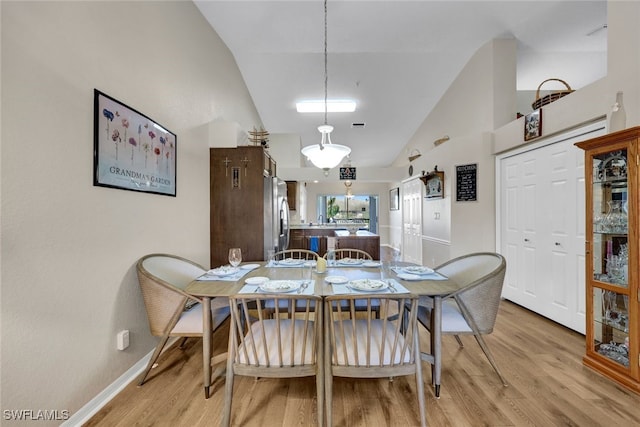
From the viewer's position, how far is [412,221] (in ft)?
21.9

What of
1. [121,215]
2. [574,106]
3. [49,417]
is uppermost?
[574,106]

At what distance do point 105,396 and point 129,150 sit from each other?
5.32 feet

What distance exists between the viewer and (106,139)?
1.74 meters

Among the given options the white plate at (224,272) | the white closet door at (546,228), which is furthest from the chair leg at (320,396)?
the white closet door at (546,228)

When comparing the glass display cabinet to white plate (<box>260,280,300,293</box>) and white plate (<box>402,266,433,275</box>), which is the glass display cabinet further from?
white plate (<box>260,280,300,293</box>)

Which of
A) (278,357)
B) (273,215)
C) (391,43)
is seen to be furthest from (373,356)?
(391,43)

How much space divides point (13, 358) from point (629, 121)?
13.2 feet

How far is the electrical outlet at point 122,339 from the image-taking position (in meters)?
1.84

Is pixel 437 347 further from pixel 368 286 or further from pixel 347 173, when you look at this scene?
pixel 347 173

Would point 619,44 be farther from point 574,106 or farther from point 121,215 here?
point 121,215

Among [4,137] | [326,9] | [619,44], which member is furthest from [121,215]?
[619,44]

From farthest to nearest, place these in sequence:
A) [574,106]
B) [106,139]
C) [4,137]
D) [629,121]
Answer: [574,106] → [629,121] → [106,139] → [4,137]

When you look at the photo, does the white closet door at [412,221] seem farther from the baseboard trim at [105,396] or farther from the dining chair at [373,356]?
the baseboard trim at [105,396]

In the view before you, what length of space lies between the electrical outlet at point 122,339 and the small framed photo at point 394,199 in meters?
7.31
